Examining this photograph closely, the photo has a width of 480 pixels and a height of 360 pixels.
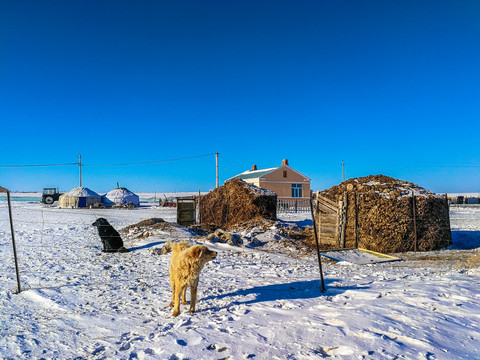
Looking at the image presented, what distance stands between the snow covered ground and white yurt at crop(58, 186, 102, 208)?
123 feet

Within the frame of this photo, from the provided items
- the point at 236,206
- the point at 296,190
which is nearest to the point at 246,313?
the point at 236,206

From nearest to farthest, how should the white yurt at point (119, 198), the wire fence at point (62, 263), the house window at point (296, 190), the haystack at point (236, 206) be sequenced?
the wire fence at point (62, 263) < the haystack at point (236, 206) < the house window at point (296, 190) < the white yurt at point (119, 198)

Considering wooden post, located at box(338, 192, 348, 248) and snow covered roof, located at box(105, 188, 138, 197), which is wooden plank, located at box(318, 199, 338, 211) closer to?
wooden post, located at box(338, 192, 348, 248)

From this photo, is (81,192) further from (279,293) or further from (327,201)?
(279,293)

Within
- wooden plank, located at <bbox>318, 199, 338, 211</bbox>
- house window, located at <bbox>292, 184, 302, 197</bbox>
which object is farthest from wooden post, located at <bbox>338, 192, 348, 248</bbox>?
house window, located at <bbox>292, 184, 302, 197</bbox>

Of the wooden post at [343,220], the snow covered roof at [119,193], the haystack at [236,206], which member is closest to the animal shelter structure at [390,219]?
the wooden post at [343,220]

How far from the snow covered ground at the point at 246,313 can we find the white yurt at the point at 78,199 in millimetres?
37440

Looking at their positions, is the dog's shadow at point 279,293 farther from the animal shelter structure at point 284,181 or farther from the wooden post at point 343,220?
the animal shelter structure at point 284,181

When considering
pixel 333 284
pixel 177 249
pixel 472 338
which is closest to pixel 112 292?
pixel 177 249

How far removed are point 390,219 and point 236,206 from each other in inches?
358

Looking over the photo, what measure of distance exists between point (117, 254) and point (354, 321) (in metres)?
8.34

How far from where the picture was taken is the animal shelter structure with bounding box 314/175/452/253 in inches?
433

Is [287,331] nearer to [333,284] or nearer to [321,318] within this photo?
[321,318]

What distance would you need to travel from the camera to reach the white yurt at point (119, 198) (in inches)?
1769
